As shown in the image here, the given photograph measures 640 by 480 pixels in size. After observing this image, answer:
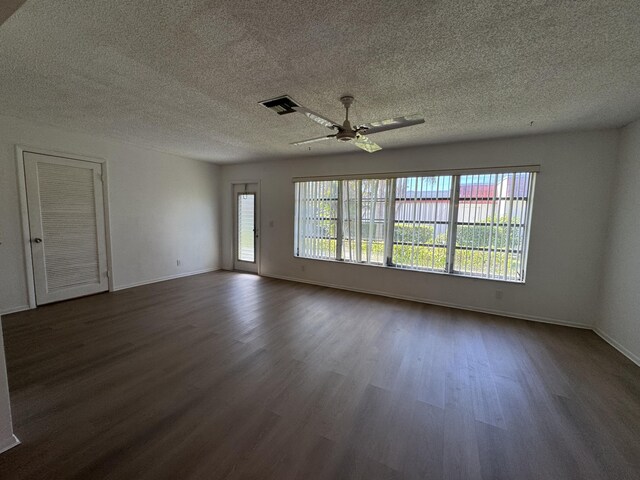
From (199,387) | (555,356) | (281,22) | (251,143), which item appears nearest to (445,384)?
(555,356)

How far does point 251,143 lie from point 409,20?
315 centimetres

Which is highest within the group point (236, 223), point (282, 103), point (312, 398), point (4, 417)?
point (282, 103)

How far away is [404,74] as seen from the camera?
2076 millimetres

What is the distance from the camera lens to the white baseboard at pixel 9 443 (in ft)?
4.85

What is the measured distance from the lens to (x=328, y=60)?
190 centimetres

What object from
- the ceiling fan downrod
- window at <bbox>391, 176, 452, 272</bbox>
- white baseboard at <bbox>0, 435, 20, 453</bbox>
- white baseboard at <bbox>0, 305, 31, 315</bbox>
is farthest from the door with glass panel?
white baseboard at <bbox>0, 435, 20, 453</bbox>

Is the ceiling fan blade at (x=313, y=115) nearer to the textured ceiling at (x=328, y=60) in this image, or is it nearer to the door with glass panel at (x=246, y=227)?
the textured ceiling at (x=328, y=60)

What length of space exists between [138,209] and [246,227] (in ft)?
7.11

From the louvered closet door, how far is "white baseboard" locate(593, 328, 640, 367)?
7.08m

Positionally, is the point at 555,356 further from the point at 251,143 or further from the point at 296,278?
the point at 251,143

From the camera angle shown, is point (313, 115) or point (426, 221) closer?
point (313, 115)

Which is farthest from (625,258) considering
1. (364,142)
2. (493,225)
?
(364,142)

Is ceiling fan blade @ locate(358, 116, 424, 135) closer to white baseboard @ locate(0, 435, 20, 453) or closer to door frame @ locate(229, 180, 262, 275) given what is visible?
white baseboard @ locate(0, 435, 20, 453)

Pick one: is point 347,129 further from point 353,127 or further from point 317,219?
point 317,219
